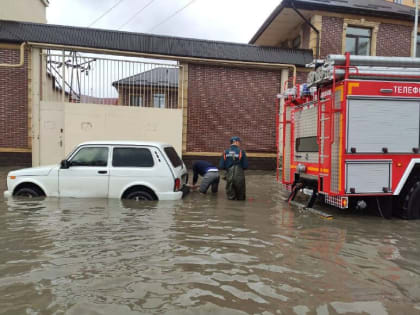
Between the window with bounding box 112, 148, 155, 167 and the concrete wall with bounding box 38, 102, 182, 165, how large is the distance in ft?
20.7

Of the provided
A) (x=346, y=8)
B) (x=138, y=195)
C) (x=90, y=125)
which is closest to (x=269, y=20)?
(x=346, y=8)

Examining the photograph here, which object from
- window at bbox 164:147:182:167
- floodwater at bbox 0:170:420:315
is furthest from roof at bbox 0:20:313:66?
floodwater at bbox 0:170:420:315

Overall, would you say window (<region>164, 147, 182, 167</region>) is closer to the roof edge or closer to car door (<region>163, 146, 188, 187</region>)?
car door (<region>163, 146, 188, 187</region>)

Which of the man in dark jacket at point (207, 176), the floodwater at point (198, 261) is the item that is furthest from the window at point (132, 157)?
the man in dark jacket at point (207, 176)

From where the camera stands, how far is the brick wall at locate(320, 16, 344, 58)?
15.8 meters

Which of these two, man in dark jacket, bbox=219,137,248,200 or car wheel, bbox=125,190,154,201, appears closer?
car wheel, bbox=125,190,154,201

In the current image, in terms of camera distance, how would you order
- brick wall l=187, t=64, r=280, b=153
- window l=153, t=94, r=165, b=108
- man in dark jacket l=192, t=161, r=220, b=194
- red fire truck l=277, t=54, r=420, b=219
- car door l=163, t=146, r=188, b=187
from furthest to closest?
brick wall l=187, t=64, r=280, b=153
window l=153, t=94, r=165, b=108
man in dark jacket l=192, t=161, r=220, b=194
car door l=163, t=146, r=188, b=187
red fire truck l=277, t=54, r=420, b=219

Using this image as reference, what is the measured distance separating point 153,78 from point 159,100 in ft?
3.05

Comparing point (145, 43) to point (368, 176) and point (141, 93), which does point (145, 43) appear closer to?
point (141, 93)

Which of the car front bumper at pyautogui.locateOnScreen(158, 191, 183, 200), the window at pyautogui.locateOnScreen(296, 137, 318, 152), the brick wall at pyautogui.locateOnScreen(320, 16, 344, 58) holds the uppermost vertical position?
the brick wall at pyautogui.locateOnScreen(320, 16, 344, 58)

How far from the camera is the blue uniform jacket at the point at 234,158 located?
314 inches

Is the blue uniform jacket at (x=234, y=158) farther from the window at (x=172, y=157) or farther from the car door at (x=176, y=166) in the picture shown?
the window at (x=172, y=157)

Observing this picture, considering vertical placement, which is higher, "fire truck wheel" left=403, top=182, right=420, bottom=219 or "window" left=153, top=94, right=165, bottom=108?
"window" left=153, top=94, right=165, bottom=108

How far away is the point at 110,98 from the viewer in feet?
43.3
